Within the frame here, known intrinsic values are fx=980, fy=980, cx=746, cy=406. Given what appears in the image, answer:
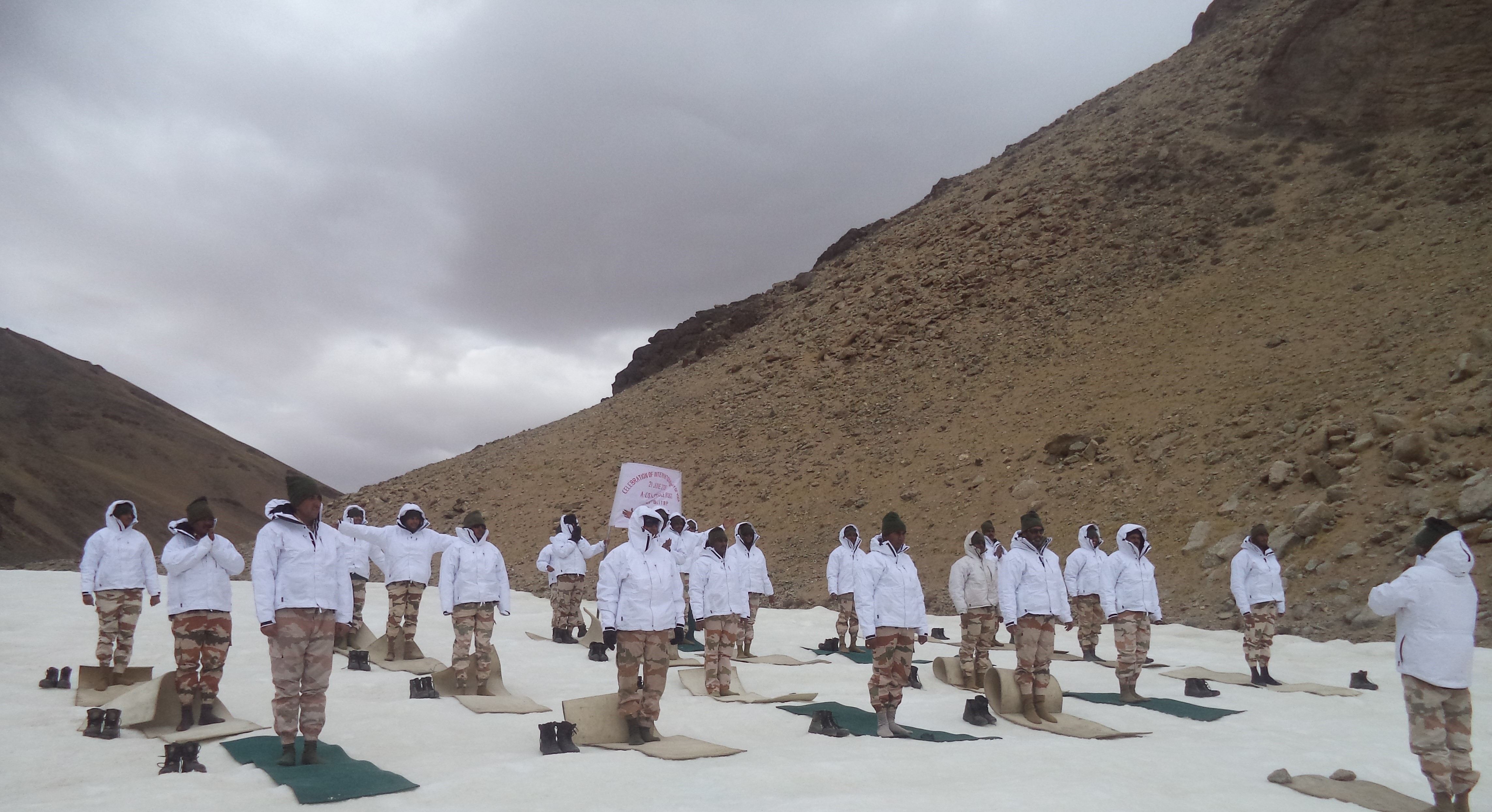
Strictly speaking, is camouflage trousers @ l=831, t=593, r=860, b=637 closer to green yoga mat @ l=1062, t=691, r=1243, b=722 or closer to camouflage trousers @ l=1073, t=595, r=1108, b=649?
camouflage trousers @ l=1073, t=595, r=1108, b=649

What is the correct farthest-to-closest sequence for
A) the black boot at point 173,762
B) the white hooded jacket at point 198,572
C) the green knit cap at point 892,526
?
1. the green knit cap at point 892,526
2. the white hooded jacket at point 198,572
3. the black boot at point 173,762

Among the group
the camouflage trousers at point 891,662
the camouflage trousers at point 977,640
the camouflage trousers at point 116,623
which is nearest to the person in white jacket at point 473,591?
the camouflage trousers at point 116,623

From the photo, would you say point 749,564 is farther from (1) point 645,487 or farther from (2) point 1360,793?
(1) point 645,487

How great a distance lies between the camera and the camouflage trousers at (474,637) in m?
10.4

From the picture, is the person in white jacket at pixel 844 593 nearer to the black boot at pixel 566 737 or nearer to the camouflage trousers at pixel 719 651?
the camouflage trousers at pixel 719 651

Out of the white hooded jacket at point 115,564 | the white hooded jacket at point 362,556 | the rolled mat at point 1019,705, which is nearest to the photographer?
the rolled mat at point 1019,705

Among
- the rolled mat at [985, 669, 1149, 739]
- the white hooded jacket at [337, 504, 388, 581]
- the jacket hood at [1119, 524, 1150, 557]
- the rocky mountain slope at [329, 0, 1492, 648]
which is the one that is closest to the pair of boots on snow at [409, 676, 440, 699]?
the white hooded jacket at [337, 504, 388, 581]

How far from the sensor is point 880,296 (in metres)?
49.0

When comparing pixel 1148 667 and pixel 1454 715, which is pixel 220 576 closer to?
pixel 1454 715

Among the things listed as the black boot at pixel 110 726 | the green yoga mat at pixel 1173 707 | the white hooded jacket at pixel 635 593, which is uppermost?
the white hooded jacket at pixel 635 593

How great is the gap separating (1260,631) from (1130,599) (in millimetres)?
2659

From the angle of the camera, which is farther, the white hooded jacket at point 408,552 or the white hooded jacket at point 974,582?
the white hooded jacket at point 408,552

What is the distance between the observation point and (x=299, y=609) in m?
7.19

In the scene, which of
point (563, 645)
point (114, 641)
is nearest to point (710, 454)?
point (563, 645)
